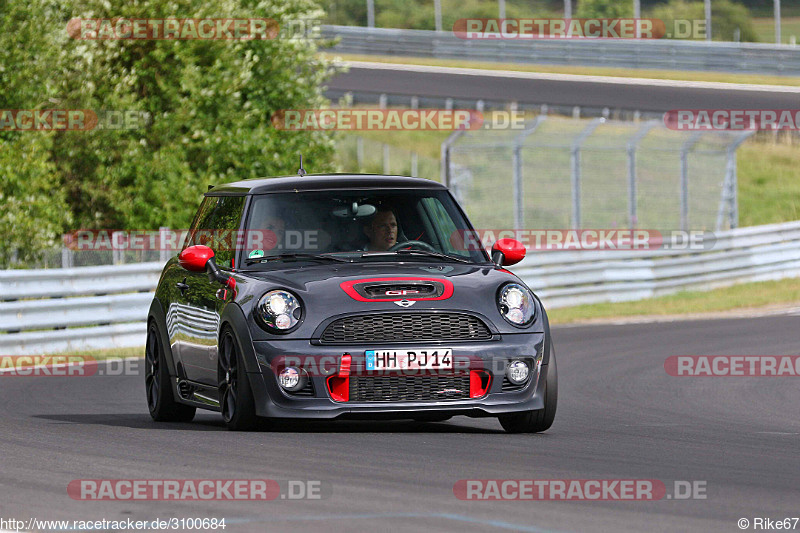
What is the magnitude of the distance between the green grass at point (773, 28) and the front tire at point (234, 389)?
39.0 meters

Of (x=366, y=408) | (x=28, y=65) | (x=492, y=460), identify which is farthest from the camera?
(x=28, y=65)

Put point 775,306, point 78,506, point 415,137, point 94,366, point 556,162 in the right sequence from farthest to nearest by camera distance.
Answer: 1. point 415,137
2. point 556,162
3. point 775,306
4. point 94,366
5. point 78,506

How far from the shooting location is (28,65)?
75.6 feet

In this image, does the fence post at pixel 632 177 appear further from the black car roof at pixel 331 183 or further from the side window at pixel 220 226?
the black car roof at pixel 331 183

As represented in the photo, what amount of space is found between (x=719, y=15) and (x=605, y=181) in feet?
36.9

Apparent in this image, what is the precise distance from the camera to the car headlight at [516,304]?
362 inches

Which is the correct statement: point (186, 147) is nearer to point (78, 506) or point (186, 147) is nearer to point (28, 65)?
point (28, 65)

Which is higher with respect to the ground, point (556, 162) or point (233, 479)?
point (233, 479)

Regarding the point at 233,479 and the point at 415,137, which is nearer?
the point at 233,479

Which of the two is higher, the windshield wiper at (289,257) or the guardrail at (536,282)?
the windshield wiper at (289,257)

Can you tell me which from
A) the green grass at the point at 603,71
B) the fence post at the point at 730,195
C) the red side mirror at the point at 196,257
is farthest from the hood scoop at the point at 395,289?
the green grass at the point at 603,71

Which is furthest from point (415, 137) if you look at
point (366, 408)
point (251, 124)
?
point (366, 408)

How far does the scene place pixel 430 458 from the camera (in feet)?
26.6

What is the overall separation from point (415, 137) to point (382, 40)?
15.9 ft
